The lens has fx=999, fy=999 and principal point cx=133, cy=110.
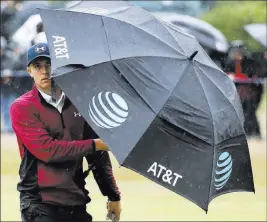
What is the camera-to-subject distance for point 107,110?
17.9ft

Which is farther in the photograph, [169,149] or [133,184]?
[133,184]

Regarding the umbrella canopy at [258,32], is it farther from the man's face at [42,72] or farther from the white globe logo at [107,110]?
the white globe logo at [107,110]

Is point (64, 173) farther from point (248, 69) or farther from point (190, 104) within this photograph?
point (248, 69)

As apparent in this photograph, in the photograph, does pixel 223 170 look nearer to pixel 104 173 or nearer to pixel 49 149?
pixel 104 173

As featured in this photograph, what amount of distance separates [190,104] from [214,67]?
1.70 ft

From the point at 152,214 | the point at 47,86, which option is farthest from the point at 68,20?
the point at 152,214

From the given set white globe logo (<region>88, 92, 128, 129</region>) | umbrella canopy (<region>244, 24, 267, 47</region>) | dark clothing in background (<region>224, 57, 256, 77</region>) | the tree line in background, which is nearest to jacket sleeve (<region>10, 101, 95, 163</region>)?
white globe logo (<region>88, 92, 128, 129</region>)

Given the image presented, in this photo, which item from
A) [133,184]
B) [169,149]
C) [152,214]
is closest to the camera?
[169,149]

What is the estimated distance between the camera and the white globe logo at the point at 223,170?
5.67m

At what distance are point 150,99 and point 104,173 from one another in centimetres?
87

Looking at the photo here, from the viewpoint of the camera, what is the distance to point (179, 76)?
562 centimetres

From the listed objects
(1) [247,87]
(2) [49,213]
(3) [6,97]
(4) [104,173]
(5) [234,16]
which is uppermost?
(5) [234,16]

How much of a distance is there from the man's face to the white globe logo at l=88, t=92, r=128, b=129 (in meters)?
0.49

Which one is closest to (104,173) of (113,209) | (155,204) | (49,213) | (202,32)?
(113,209)
